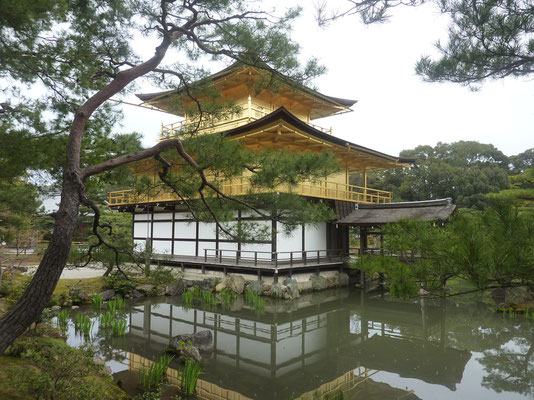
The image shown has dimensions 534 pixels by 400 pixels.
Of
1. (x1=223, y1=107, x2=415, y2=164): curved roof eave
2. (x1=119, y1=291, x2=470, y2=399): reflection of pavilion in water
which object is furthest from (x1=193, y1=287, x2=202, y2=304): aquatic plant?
(x1=223, y1=107, x2=415, y2=164): curved roof eave

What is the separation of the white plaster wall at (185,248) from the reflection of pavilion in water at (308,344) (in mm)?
4261

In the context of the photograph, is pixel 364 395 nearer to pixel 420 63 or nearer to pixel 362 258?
pixel 362 258

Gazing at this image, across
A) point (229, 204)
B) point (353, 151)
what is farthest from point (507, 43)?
point (353, 151)

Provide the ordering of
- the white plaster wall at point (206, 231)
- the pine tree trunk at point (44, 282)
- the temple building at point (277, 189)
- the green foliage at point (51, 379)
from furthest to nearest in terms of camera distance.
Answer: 1. the white plaster wall at point (206, 231)
2. the temple building at point (277, 189)
3. the green foliage at point (51, 379)
4. the pine tree trunk at point (44, 282)

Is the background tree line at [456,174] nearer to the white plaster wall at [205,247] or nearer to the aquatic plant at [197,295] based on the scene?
the white plaster wall at [205,247]

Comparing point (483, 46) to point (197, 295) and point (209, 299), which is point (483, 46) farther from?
point (197, 295)

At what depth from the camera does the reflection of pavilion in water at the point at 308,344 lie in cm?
542

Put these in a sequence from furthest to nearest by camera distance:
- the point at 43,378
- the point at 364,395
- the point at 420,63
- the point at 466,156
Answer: the point at 466,156 → the point at 364,395 → the point at 420,63 → the point at 43,378

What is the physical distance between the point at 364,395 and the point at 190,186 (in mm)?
3867

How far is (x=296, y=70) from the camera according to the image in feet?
15.0

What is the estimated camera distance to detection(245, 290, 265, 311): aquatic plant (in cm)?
984

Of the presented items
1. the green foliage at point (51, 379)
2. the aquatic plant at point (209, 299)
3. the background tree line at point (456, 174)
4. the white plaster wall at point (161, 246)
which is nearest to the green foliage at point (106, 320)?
the aquatic plant at point (209, 299)

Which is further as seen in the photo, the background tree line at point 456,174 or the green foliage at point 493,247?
the background tree line at point 456,174

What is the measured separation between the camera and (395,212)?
1369cm
